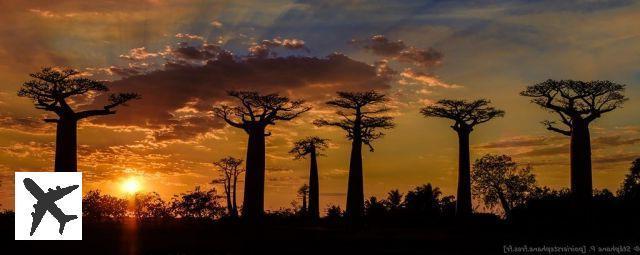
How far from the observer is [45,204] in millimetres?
20438

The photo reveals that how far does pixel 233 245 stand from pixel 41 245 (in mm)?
6021

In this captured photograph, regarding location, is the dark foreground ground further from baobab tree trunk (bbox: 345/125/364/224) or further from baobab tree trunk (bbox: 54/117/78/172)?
baobab tree trunk (bbox: 345/125/364/224)

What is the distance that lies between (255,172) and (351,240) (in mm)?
13685

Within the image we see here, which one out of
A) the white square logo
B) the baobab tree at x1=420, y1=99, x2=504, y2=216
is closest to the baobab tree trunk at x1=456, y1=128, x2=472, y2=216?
the baobab tree at x1=420, y1=99, x2=504, y2=216

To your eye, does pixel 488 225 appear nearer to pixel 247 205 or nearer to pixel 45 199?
pixel 247 205

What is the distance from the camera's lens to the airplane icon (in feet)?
66.2

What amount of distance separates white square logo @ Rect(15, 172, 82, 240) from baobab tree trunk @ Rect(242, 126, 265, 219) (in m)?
14.7

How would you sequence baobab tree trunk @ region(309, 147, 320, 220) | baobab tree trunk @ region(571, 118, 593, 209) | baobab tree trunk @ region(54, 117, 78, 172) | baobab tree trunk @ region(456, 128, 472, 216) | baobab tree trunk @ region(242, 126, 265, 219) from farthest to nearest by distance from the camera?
baobab tree trunk @ region(309, 147, 320, 220), baobab tree trunk @ region(456, 128, 472, 216), baobab tree trunk @ region(242, 126, 265, 219), baobab tree trunk @ region(571, 118, 593, 209), baobab tree trunk @ region(54, 117, 78, 172)

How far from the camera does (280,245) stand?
22.0 metres

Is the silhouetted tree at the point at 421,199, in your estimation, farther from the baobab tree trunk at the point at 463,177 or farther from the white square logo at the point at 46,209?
the white square logo at the point at 46,209

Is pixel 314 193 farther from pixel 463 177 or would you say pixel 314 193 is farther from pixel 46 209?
pixel 46 209

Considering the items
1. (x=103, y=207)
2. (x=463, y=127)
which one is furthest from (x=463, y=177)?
(x=103, y=207)

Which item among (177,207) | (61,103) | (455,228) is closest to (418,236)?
(455,228)

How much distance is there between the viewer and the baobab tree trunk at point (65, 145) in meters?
32.1
